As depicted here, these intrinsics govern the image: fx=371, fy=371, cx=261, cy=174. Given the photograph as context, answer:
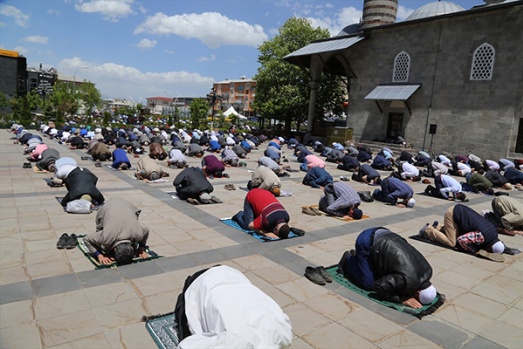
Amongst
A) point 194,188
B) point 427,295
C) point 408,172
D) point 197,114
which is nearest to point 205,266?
point 427,295

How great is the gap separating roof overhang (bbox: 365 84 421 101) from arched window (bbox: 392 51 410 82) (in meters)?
0.53

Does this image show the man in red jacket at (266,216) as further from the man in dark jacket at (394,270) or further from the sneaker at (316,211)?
the man in dark jacket at (394,270)

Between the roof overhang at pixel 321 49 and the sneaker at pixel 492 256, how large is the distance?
2144cm

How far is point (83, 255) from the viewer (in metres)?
5.29

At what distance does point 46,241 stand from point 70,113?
40.1m

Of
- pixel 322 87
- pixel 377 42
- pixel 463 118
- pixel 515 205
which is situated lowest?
pixel 515 205

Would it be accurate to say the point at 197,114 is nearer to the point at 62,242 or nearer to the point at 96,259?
the point at 62,242

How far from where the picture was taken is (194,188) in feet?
28.6

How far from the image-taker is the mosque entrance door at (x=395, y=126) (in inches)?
972

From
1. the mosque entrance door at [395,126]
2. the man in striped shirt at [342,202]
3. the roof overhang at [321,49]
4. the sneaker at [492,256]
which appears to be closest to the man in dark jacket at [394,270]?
the sneaker at [492,256]

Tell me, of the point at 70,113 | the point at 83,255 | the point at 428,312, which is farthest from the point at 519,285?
the point at 70,113

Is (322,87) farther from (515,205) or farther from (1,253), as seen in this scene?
(1,253)

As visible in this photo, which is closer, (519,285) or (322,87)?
(519,285)

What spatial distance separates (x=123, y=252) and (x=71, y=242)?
1234 mm
